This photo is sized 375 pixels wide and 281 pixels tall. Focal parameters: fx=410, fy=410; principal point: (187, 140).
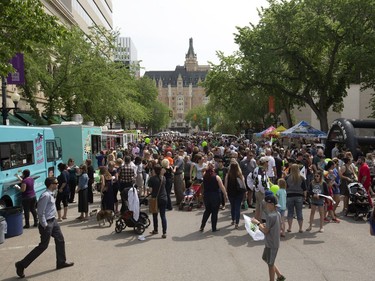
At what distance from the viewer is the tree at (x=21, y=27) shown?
416 inches

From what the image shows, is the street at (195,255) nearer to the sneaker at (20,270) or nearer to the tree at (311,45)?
the sneaker at (20,270)

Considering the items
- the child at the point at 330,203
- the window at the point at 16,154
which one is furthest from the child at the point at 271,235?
the window at the point at 16,154

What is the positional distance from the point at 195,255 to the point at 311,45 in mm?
25614

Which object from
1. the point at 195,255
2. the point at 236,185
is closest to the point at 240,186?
the point at 236,185

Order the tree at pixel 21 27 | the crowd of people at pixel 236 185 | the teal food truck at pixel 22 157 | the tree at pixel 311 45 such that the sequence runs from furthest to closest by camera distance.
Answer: the tree at pixel 311 45, the teal food truck at pixel 22 157, the tree at pixel 21 27, the crowd of people at pixel 236 185

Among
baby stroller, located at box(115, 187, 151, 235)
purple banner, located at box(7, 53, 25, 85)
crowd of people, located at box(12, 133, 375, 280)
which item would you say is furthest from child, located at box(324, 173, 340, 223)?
purple banner, located at box(7, 53, 25, 85)

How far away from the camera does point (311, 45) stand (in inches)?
1184

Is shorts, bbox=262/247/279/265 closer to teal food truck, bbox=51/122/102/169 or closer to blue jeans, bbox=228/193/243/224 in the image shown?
blue jeans, bbox=228/193/243/224

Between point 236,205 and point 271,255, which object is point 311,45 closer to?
point 236,205

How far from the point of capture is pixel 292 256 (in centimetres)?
772

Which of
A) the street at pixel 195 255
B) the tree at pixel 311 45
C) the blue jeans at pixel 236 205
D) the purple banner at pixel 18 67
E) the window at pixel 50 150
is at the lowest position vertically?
the street at pixel 195 255

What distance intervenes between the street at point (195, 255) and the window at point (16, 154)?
2041 millimetres

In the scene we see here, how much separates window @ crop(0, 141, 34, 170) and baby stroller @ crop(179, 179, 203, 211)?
5.08m

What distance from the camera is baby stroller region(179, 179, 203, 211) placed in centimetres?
1281
